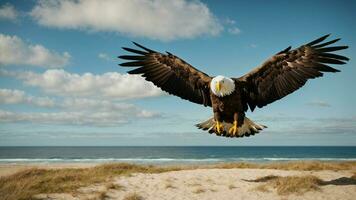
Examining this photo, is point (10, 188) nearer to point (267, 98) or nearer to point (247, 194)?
point (247, 194)

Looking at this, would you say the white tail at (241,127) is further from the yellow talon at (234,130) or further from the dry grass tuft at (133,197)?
the dry grass tuft at (133,197)

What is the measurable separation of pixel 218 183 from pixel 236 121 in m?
8.73

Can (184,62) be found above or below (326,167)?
above

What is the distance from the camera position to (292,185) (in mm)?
15266

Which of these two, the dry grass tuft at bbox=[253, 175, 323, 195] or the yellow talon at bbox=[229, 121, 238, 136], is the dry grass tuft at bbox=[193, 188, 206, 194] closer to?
the dry grass tuft at bbox=[253, 175, 323, 195]

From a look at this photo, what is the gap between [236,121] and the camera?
826 cm

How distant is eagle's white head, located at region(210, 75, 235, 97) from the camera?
770 centimetres

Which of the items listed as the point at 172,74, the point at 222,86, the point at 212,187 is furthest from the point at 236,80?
the point at 212,187

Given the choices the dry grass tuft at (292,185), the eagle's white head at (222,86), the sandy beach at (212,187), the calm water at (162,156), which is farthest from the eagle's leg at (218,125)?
the calm water at (162,156)

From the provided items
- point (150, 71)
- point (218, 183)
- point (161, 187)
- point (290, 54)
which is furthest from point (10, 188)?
point (290, 54)

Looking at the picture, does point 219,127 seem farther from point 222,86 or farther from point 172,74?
point 172,74

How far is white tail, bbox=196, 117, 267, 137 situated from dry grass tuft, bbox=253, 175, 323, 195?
22.9 feet

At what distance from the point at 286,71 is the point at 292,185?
8364 mm

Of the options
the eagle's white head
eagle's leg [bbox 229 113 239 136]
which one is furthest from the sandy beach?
the eagle's white head
